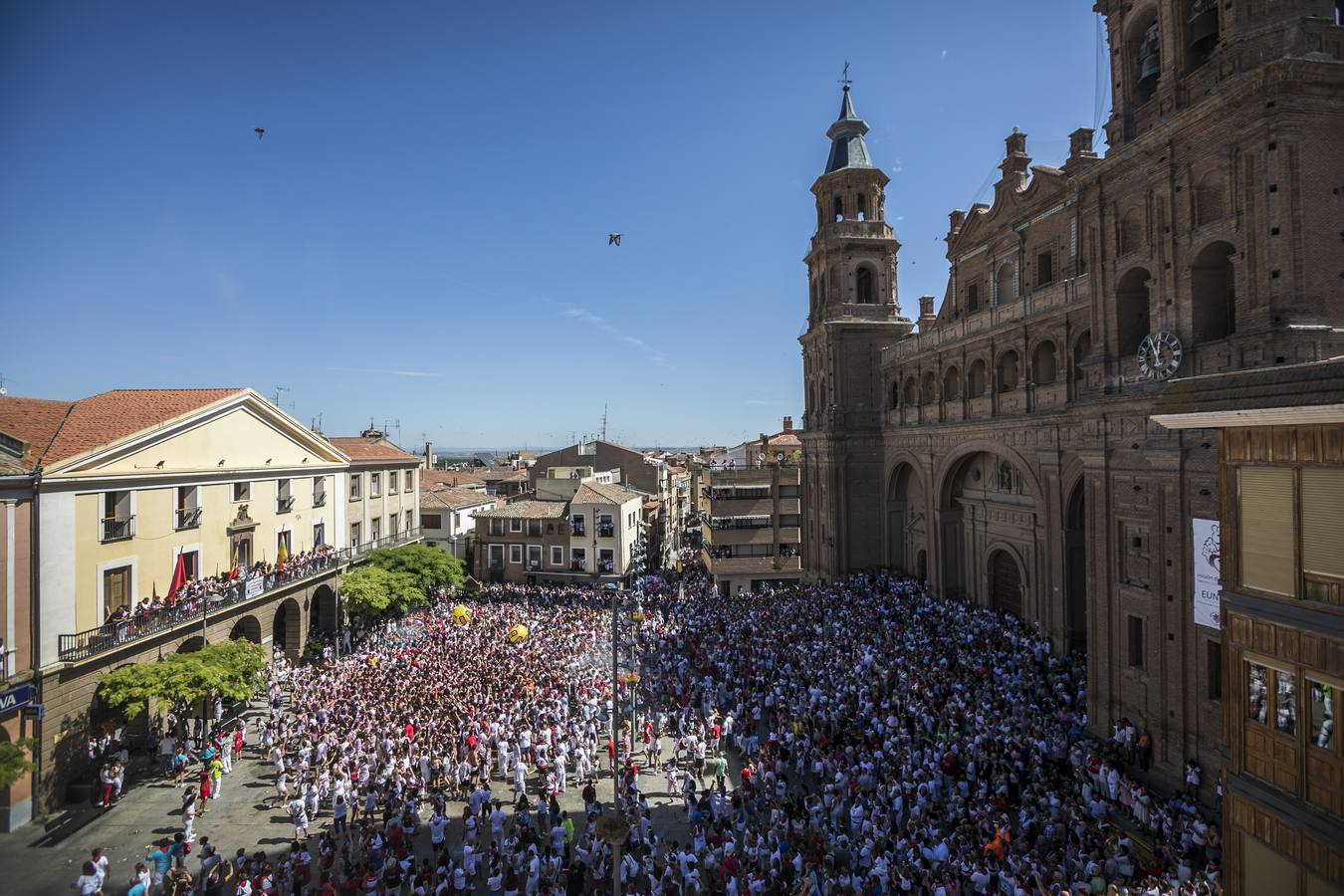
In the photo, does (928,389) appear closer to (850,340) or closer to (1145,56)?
(850,340)

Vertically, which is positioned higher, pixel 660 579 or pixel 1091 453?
pixel 1091 453

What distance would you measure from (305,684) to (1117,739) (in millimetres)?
25766

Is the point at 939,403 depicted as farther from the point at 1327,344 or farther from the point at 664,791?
the point at 664,791

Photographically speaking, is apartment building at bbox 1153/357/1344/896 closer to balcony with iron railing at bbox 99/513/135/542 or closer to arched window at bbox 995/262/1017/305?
arched window at bbox 995/262/1017/305

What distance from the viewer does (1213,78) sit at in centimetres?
1562

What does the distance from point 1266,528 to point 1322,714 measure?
2.30 m

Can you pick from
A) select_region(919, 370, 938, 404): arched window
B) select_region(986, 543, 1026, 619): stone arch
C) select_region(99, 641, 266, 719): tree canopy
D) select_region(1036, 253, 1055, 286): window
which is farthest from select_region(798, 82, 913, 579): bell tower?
select_region(99, 641, 266, 719): tree canopy

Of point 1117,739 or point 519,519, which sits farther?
point 519,519

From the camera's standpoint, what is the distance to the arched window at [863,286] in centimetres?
4111

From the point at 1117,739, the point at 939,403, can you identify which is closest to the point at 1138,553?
the point at 1117,739

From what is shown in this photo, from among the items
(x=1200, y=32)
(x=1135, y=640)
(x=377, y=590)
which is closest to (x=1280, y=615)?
(x=1135, y=640)

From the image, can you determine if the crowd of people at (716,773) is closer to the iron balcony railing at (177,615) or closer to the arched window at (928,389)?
the iron balcony railing at (177,615)

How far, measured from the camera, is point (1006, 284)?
101 feet

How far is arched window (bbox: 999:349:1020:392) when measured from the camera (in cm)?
2866
